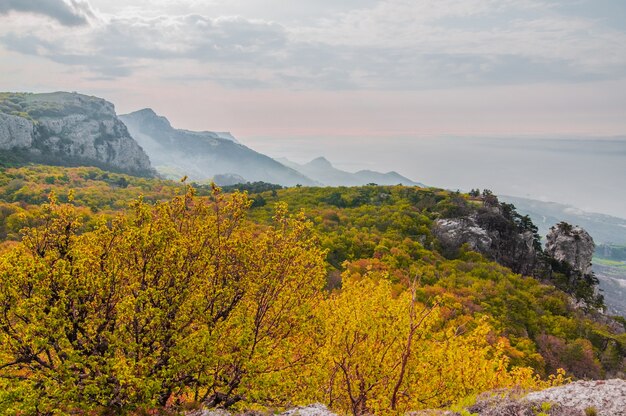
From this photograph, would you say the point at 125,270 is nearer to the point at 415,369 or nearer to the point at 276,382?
the point at 276,382

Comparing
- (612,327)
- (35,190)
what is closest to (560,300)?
(612,327)

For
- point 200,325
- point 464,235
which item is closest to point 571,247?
point 464,235

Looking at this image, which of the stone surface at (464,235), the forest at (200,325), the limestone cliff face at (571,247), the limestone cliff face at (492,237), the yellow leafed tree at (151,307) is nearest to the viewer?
the yellow leafed tree at (151,307)

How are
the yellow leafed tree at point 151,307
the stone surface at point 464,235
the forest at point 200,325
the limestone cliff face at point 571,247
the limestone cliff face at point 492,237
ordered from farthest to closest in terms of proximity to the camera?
the limestone cliff face at point 571,247
the limestone cliff face at point 492,237
the stone surface at point 464,235
the forest at point 200,325
the yellow leafed tree at point 151,307

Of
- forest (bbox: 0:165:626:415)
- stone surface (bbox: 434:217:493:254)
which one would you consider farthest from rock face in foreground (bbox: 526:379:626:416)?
stone surface (bbox: 434:217:493:254)

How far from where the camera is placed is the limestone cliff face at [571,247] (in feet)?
442

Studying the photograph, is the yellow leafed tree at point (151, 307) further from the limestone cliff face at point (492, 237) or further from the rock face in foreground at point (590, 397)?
the limestone cliff face at point (492, 237)

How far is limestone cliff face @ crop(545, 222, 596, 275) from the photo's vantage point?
134625 mm

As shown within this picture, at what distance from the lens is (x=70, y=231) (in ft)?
74.4

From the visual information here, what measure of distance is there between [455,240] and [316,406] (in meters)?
110

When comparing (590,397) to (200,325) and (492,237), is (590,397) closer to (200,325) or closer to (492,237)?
(200,325)

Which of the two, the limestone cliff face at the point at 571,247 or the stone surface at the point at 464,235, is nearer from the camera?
the stone surface at the point at 464,235

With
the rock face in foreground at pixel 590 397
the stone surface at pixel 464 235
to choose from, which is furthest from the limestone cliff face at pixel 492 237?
the rock face in foreground at pixel 590 397

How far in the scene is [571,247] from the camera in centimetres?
13462
